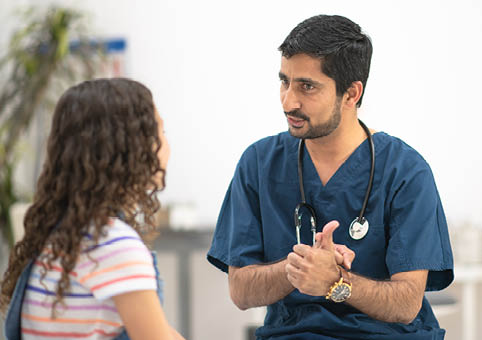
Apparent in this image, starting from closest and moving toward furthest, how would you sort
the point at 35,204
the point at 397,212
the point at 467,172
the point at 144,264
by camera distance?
the point at 144,264, the point at 35,204, the point at 397,212, the point at 467,172

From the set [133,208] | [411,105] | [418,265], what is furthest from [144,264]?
[411,105]

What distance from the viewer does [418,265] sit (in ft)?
4.63

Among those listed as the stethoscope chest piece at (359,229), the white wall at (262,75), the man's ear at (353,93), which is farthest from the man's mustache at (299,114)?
the white wall at (262,75)

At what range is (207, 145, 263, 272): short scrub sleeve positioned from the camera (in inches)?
60.0

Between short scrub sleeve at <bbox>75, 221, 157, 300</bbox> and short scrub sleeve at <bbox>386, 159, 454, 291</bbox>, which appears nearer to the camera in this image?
short scrub sleeve at <bbox>75, 221, 157, 300</bbox>

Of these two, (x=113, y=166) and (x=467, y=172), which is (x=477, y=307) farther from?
(x=113, y=166)

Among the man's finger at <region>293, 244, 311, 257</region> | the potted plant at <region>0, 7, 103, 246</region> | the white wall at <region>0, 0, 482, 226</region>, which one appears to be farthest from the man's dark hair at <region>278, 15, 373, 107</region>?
the potted plant at <region>0, 7, 103, 246</region>

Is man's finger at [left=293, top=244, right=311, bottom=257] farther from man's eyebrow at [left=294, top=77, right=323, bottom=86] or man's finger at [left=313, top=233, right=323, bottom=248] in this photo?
man's eyebrow at [left=294, top=77, right=323, bottom=86]

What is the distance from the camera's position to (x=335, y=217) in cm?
149

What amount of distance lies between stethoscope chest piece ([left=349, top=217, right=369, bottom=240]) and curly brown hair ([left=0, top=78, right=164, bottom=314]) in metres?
0.51

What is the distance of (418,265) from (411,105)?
2.19 meters

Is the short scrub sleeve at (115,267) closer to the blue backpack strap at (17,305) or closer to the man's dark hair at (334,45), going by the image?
the blue backpack strap at (17,305)

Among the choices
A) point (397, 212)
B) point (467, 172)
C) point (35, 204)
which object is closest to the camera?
point (35, 204)

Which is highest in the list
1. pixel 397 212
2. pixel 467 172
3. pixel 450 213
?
pixel 397 212
